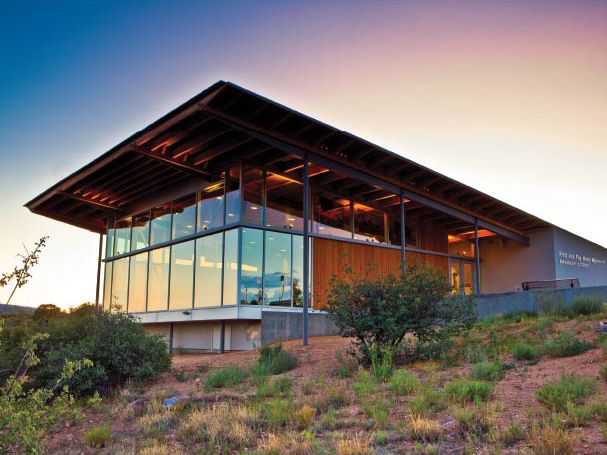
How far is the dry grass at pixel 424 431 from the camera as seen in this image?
565 centimetres

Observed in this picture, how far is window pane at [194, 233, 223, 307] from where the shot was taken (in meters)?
17.3

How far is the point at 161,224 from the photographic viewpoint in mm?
20906

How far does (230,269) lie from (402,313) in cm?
809

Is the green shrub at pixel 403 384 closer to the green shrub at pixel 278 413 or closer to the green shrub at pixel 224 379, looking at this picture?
the green shrub at pixel 278 413

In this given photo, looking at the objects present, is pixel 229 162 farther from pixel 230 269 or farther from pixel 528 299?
pixel 528 299

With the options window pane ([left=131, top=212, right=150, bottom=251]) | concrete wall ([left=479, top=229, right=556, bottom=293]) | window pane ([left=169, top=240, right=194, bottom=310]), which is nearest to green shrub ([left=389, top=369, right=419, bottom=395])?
window pane ([left=169, top=240, right=194, bottom=310])

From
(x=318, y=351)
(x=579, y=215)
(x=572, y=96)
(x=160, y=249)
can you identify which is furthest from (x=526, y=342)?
(x=579, y=215)

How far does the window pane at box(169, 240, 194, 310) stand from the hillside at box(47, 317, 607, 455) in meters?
7.84

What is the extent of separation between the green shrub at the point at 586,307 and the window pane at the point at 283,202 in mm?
8800

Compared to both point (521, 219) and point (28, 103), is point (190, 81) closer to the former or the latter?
point (28, 103)

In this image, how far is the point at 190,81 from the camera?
684 inches

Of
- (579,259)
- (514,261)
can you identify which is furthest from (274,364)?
(579,259)

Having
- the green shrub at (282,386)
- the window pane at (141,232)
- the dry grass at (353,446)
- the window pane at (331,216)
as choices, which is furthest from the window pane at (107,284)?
the dry grass at (353,446)

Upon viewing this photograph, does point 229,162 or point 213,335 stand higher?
point 229,162
